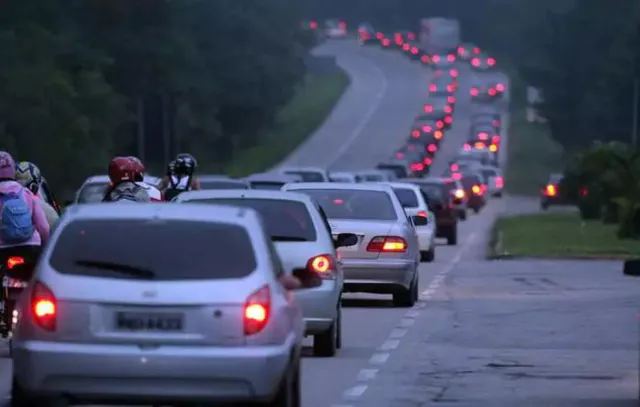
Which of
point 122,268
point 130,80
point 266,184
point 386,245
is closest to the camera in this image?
point 122,268

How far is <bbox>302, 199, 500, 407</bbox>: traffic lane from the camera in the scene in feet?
49.2

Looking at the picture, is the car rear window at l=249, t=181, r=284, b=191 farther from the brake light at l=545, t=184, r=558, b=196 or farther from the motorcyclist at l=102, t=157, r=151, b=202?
the brake light at l=545, t=184, r=558, b=196

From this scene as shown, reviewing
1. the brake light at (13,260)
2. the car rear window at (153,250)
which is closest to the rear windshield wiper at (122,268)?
the car rear window at (153,250)

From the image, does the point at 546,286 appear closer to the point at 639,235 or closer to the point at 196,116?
the point at 639,235

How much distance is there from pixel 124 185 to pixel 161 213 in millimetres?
5850

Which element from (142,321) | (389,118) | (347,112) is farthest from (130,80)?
(142,321)

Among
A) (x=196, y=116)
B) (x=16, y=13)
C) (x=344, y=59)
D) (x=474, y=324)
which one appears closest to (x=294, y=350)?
(x=474, y=324)

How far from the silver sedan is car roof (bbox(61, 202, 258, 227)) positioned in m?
11.6

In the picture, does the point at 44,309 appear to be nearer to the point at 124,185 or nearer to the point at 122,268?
the point at 122,268

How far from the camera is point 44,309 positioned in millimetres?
11141

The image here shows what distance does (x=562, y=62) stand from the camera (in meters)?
119

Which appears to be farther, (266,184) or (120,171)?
(266,184)

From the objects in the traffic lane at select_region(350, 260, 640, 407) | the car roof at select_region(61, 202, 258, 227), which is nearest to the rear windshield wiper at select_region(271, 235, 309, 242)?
the traffic lane at select_region(350, 260, 640, 407)

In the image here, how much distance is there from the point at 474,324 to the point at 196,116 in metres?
A: 88.5
